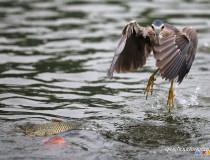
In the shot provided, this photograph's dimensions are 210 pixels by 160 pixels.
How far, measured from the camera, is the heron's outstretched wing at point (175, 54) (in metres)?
7.72

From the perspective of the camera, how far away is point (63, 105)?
9000mm

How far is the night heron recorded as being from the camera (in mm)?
7777

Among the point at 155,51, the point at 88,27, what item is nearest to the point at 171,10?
the point at 88,27

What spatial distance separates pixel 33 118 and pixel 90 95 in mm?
1646

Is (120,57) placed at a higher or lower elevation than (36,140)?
higher

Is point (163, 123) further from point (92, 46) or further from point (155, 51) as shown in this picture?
point (92, 46)

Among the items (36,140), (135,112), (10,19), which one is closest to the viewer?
(36,140)

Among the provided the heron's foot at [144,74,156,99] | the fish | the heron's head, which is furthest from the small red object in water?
the heron's head

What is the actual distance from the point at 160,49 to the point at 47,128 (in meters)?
2.00

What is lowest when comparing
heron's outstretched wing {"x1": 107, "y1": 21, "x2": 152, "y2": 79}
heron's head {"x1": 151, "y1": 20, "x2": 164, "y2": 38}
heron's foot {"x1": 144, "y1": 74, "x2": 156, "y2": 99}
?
heron's foot {"x1": 144, "y1": 74, "x2": 156, "y2": 99}

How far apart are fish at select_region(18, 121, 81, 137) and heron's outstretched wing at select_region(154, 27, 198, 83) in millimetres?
1523

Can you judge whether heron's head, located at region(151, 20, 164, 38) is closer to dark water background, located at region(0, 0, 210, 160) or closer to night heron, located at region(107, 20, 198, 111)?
night heron, located at region(107, 20, 198, 111)

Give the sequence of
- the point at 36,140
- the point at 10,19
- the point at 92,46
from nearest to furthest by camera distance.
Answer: the point at 36,140
the point at 92,46
the point at 10,19

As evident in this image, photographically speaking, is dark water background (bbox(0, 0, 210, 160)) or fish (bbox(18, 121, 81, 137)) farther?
fish (bbox(18, 121, 81, 137))
